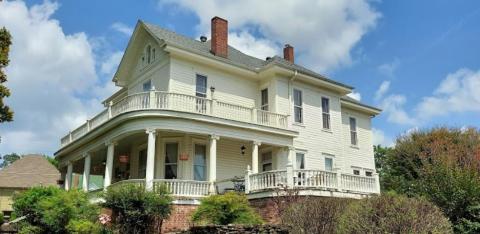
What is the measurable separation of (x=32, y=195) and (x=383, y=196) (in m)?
14.5

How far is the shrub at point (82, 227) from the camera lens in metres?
14.2

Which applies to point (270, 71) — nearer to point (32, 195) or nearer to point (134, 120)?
point (134, 120)

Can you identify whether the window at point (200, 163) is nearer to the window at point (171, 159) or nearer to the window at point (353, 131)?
the window at point (171, 159)

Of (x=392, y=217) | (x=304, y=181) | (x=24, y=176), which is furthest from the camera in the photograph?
(x=24, y=176)

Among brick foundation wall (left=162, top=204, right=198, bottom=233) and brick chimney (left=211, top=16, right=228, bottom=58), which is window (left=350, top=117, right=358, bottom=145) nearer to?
brick chimney (left=211, top=16, right=228, bottom=58)

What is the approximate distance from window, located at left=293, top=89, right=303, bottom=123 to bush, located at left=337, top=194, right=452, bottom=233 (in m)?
13.2

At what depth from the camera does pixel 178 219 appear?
1675 centimetres

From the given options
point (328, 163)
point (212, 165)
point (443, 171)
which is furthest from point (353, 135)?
point (443, 171)

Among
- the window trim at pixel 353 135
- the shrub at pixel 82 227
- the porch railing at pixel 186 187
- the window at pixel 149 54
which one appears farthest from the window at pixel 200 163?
the window trim at pixel 353 135

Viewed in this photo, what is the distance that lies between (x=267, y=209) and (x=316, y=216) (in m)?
5.75

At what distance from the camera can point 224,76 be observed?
72.2 feet

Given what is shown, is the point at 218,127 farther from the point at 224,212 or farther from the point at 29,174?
the point at 29,174

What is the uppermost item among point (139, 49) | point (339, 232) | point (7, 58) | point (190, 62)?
point (139, 49)

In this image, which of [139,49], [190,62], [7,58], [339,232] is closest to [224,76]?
[190,62]
